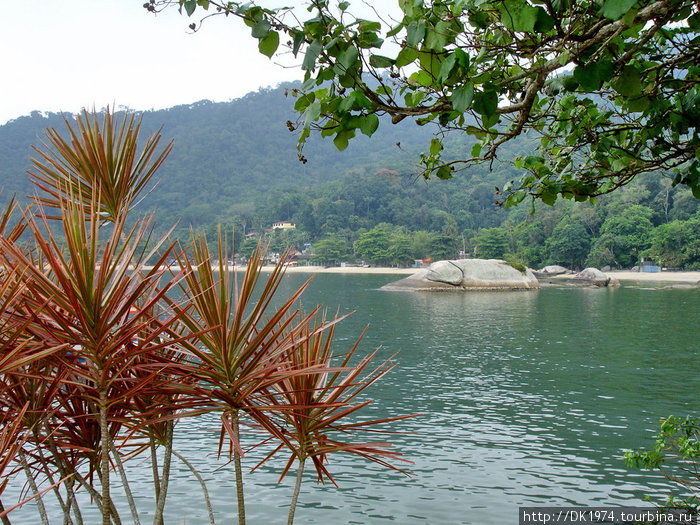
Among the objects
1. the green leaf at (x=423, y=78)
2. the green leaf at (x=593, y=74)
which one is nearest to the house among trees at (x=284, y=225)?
the green leaf at (x=423, y=78)

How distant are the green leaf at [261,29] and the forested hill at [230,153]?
346 feet

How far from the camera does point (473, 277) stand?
1702 inches

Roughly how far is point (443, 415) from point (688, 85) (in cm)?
899

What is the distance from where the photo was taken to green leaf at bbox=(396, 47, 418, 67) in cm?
223

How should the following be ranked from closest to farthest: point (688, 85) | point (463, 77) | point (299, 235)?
1. point (463, 77)
2. point (688, 85)
3. point (299, 235)

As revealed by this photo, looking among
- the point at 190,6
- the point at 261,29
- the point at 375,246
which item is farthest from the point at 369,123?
the point at 375,246

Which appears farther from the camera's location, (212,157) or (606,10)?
(212,157)

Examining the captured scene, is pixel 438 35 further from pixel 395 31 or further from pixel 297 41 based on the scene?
pixel 297 41

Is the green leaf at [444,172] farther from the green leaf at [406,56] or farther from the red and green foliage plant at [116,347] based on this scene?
the green leaf at [406,56]

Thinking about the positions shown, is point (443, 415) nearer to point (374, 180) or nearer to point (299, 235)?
point (299, 235)

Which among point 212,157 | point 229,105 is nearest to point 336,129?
point 212,157

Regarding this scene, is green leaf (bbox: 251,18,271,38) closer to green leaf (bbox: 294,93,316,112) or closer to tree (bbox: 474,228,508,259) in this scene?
green leaf (bbox: 294,93,316,112)

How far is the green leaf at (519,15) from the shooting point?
2.01 metres

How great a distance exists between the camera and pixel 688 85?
3066 mm
